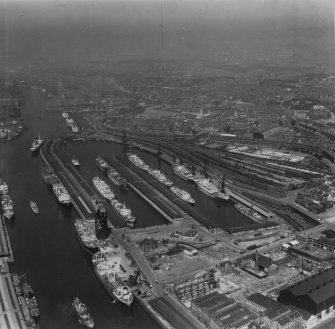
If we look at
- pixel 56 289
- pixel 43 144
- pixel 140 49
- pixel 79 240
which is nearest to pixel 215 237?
pixel 79 240

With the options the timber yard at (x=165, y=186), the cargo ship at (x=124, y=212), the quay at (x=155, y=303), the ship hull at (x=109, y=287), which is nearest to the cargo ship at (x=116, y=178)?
the timber yard at (x=165, y=186)

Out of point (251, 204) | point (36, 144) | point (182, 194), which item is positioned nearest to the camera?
point (251, 204)

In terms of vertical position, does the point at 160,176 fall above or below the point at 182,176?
above

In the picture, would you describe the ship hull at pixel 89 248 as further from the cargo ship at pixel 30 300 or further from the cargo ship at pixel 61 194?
the cargo ship at pixel 61 194

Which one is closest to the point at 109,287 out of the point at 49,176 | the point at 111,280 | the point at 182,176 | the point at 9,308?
the point at 111,280

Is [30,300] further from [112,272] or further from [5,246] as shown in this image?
[5,246]

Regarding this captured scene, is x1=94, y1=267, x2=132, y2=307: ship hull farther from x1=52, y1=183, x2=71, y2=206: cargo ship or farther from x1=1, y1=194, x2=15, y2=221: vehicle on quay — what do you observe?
x1=52, y1=183, x2=71, y2=206: cargo ship

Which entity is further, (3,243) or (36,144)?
(36,144)
